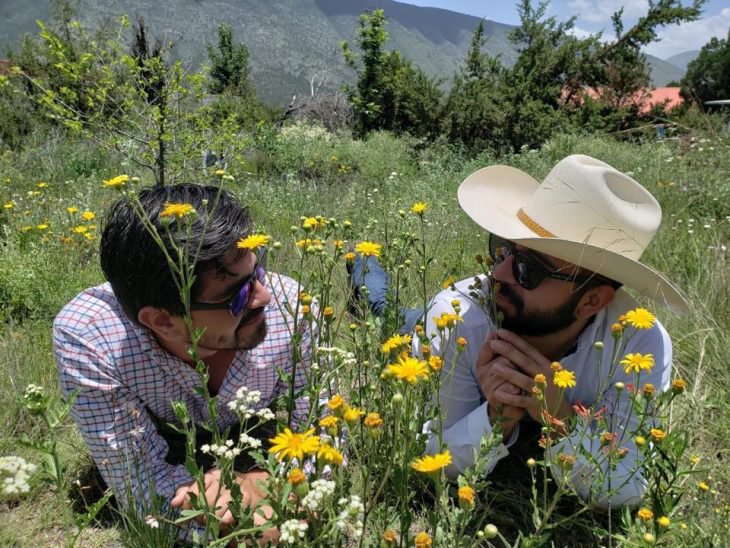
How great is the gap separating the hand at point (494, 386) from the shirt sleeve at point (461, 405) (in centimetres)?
6

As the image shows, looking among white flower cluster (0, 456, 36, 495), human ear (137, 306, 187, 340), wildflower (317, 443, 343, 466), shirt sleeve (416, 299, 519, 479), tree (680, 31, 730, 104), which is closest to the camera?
white flower cluster (0, 456, 36, 495)

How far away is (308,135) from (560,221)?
34.6 feet

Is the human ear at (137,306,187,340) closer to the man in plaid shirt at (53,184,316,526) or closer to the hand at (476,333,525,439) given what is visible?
the man in plaid shirt at (53,184,316,526)

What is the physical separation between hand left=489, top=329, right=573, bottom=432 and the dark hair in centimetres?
82

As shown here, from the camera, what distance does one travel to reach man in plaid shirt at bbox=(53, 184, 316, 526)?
1526 mm

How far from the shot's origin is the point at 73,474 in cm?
200

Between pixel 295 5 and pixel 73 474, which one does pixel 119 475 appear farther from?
pixel 295 5

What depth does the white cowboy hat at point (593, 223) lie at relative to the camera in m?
1.61

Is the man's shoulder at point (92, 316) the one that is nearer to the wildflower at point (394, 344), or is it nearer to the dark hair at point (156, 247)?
the dark hair at point (156, 247)

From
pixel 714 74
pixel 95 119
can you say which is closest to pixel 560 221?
pixel 95 119

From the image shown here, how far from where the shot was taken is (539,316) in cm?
173

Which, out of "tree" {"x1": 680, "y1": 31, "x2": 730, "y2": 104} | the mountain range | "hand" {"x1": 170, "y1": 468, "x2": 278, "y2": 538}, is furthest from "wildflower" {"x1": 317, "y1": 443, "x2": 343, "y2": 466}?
the mountain range

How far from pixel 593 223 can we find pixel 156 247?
4.22ft

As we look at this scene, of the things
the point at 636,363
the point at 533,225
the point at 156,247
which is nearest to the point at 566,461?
the point at 636,363
